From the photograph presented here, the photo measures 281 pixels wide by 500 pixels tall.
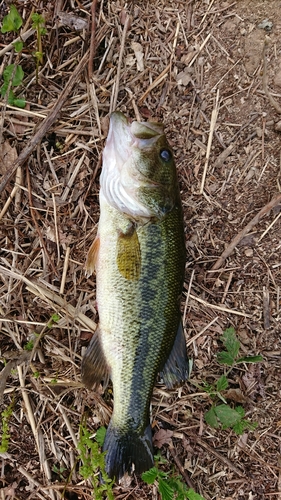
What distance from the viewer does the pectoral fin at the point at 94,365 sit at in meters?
3.13

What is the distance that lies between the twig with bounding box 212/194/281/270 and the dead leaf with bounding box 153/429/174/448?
1422 millimetres

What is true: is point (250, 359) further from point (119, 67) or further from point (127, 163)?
point (119, 67)

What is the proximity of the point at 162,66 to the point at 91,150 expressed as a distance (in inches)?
35.9

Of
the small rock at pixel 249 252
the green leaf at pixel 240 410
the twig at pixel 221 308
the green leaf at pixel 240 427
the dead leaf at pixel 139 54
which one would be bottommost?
the green leaf at pixel 240 427

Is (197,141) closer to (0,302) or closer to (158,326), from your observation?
(158,326)

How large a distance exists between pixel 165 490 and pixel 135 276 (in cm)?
168

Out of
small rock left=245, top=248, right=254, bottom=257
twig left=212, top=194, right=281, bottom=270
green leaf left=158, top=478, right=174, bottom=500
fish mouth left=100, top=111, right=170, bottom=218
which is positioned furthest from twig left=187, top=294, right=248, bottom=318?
green leaf left=158, top=478, right=174, bottom=500

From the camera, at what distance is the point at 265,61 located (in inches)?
137

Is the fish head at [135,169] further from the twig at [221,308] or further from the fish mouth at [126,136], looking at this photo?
the twig at [221,308]

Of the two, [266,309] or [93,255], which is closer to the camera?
[93,255]

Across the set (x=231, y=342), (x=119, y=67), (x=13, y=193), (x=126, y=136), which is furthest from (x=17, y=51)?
(x=231, y=342)

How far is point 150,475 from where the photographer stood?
320 centimetres

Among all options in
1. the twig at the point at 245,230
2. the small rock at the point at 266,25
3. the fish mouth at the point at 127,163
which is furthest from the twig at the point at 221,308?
the small rock at the point at 266,25

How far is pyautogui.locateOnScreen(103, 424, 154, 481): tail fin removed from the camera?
315 cm
